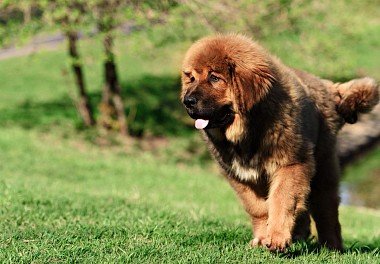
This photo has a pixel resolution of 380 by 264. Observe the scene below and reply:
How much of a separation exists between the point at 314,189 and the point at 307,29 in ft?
40.6

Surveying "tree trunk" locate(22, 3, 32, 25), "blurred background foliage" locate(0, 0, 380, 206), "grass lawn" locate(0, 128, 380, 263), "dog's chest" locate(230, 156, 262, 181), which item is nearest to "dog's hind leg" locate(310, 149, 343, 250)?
"grass lawn" locate(0, 128, 380, 263)

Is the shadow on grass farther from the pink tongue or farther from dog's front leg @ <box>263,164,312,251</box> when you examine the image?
dog's front leg @ <box>263,164,312,251</box>

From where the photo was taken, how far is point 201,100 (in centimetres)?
582

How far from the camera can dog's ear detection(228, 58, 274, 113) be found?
5.84 m

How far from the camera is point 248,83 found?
583cm

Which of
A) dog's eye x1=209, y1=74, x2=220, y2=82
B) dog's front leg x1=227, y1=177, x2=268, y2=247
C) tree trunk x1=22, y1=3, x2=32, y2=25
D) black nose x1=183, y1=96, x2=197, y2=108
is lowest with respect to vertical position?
dog's front leg x1=227, y1=177, x2=268, y2=247

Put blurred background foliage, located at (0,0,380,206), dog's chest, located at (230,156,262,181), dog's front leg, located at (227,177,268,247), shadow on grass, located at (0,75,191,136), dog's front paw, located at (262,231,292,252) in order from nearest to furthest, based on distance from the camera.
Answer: dog's front paw, located at (262,231,292,252) < dog's chest, located at (230,156,262,181) < dog's front leg, located at (227,177,268,247) < blurred background foliage, located at (0,0,380,206) < shadow on grass, located at (0,75,191,136)

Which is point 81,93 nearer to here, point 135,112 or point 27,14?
point 135,112

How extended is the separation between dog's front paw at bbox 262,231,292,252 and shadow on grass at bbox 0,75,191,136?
50.7 ft

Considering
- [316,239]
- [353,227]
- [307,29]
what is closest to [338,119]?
[316,239]

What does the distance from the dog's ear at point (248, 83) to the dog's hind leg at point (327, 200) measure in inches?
53.2

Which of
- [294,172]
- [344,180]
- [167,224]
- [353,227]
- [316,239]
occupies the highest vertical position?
[294,172]

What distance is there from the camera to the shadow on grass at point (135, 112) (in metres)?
21.2

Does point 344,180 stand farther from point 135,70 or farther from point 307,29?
point 135,70
